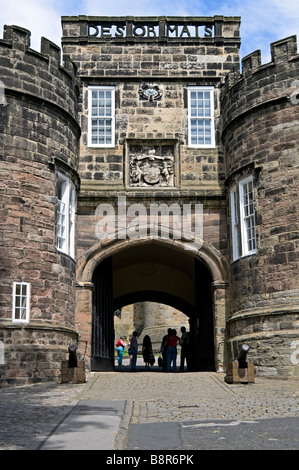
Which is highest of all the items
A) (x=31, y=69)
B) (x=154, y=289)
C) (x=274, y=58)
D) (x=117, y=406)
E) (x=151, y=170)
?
(x=274, y=58)

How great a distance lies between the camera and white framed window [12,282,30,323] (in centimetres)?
1337

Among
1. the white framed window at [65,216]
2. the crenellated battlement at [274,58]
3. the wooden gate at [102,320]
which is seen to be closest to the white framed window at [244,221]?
the crenellated battlement at [274,58]

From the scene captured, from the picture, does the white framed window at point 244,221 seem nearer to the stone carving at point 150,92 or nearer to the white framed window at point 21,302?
the stone carving at point 150,92

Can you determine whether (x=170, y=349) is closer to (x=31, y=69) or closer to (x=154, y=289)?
(x=154, y=289)

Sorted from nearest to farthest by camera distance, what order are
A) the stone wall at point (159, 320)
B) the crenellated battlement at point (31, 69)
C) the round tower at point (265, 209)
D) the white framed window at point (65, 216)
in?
the round tower at point (265, 209) < the crenellated battlement at point (31, 69) < the white framed window at point (65, 216) < the stone wall at point (159, 320)

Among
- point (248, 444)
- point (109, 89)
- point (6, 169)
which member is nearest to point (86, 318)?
point (6, 169)

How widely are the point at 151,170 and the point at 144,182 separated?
408 millimetres

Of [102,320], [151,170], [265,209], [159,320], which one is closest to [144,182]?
[151,170]

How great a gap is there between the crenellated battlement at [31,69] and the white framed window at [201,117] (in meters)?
3.54

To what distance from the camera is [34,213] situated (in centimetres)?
1419

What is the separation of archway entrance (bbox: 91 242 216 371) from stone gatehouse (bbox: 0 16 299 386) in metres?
0.13

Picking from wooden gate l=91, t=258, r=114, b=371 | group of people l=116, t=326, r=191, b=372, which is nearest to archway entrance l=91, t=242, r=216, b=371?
wooden gate l=91, t=258, r=114, b=371

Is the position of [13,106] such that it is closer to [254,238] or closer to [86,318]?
[86,318]

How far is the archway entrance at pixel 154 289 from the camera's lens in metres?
16.8
